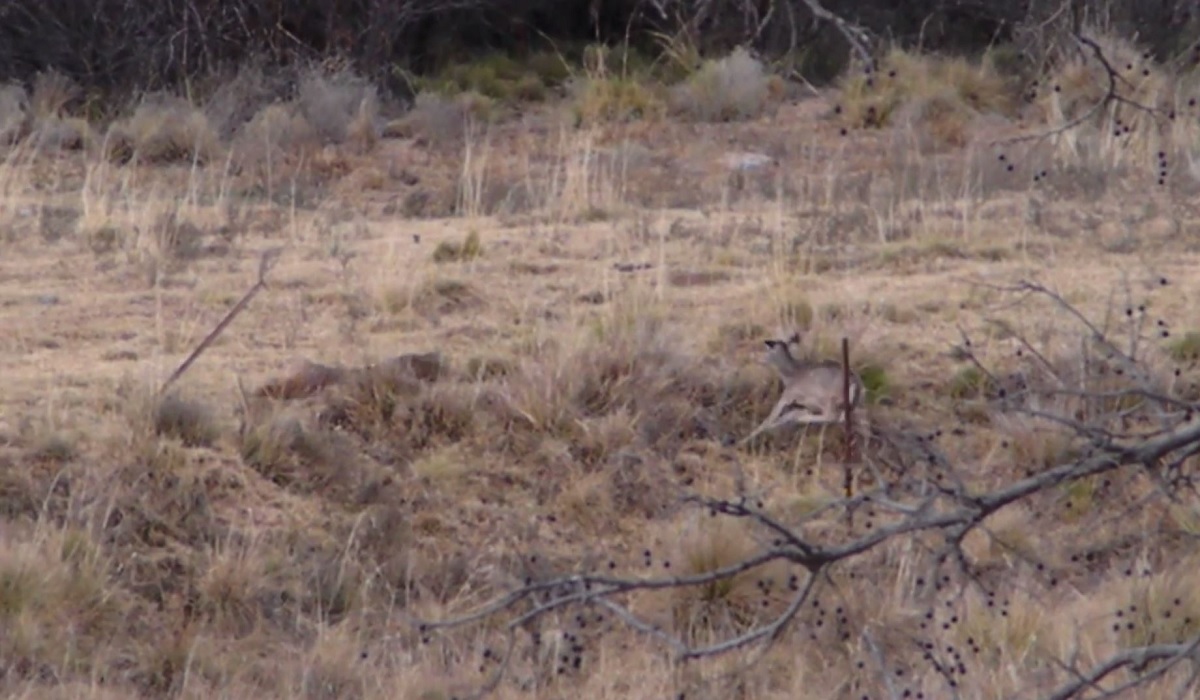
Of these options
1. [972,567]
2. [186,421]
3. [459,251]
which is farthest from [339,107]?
[972,567]

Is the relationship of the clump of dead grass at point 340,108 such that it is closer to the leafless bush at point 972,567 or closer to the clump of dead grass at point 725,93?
the clump of dead grass at point 725,93

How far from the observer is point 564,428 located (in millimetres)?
6984

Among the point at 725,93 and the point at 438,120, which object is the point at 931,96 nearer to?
the point at 725,93

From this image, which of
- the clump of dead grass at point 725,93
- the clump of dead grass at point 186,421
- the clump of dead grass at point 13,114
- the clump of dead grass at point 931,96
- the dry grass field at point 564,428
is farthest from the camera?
the clump of dead grass at point 725,93

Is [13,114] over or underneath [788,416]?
underneath

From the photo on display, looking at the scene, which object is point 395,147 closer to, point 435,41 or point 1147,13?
point 435,41

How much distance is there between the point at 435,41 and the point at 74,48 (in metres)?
2.99

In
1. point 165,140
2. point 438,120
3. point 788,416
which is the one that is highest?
point 788,416

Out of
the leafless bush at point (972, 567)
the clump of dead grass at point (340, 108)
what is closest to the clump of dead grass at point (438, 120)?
the clump of dead grass at point (340, 108)

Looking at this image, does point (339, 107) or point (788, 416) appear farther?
point (339, 107)

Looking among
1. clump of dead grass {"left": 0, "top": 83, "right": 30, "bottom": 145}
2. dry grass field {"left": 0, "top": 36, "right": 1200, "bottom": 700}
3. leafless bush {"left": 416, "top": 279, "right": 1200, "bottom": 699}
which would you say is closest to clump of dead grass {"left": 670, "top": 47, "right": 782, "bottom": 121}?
dry grass field {"left": 0, "top": 36, "right": 1200, "bottom": 700}

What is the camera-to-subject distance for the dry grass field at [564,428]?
5605 millimetres

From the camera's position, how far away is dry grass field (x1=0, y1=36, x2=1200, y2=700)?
5.61 metres

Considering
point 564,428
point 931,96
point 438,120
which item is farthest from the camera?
point 931,96
